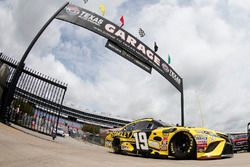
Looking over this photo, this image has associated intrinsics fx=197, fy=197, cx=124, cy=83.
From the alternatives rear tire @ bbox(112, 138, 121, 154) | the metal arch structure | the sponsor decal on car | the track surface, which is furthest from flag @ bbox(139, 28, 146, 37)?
the track surface

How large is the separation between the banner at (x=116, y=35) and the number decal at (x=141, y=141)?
6478mm

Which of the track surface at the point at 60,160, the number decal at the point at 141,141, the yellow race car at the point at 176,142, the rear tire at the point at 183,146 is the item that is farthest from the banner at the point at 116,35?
the track surface at the point at 60,160

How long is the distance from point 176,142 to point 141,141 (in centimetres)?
151

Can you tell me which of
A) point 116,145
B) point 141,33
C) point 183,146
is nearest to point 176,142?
point 183,146

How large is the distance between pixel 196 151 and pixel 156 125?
1.80 m

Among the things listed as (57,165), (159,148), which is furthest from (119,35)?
(57,165)

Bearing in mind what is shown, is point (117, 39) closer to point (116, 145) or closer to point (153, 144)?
point (116, 145)

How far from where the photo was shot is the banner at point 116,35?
1125 centimetres

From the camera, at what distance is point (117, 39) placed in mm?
11992

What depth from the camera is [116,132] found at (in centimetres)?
863

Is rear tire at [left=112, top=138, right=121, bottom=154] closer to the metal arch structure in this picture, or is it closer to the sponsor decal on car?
the sponsor decal on car

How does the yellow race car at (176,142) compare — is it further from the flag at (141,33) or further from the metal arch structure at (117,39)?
the flag at (141,33)

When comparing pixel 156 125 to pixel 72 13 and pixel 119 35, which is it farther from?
pixel 72 13

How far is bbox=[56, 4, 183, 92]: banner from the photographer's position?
36.9ft
